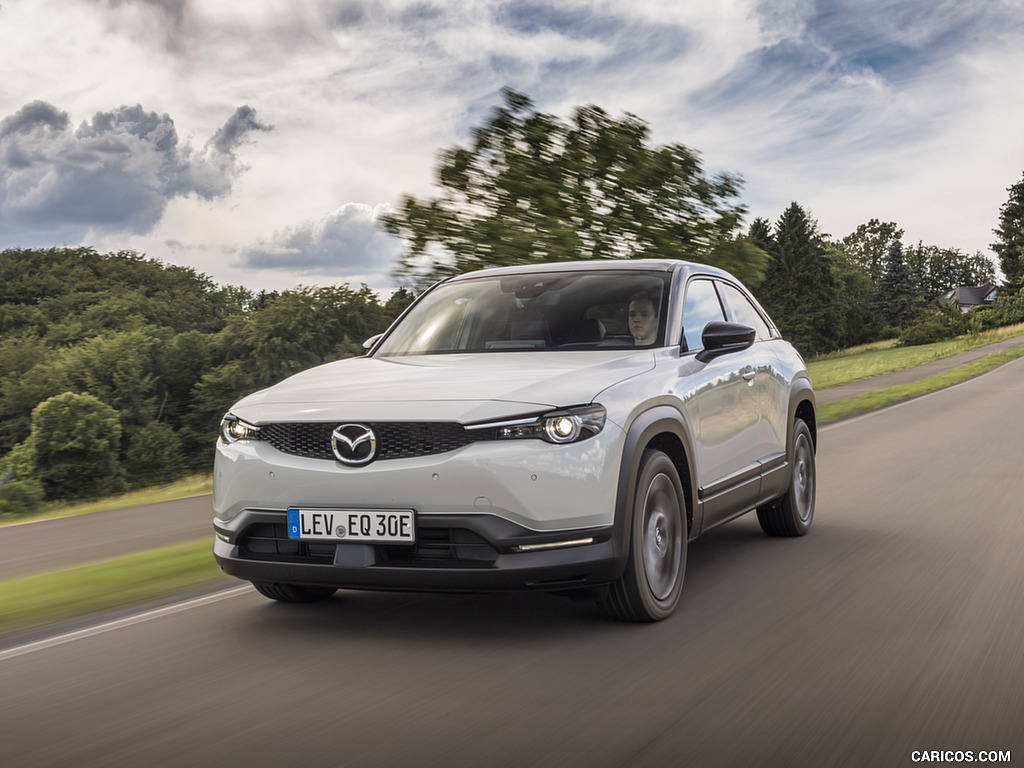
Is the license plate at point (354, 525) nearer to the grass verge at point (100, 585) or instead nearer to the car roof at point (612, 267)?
the grass verge at point (100, 585)

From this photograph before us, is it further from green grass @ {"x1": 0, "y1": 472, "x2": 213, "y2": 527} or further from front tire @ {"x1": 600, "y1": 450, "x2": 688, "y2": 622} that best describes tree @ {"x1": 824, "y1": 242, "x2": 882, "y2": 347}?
front tire @ {"x1": 600, "y1": 450, "x2": 688, "y2": 622}

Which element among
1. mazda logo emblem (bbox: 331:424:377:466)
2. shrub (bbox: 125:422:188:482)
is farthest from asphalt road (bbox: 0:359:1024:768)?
shrub (bbox: 125:422:188:482)

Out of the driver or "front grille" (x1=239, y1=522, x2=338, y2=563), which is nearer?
"front grille" (x1=239, y1=522, x2=338, y2=563)

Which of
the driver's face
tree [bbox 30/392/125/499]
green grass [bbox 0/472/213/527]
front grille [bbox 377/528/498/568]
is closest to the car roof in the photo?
the driver's face

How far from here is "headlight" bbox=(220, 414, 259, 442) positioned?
4.83 metres

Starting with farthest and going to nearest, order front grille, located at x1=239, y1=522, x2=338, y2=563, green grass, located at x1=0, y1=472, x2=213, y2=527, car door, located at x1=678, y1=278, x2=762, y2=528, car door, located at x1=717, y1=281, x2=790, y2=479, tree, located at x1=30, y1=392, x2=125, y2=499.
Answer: tree, located at x1=30, y1=392, x2=125, y2=499, green grass, located at x1=0, y1=472, x2=213, y2=527, car door, located at x1=717, y1=281, x2=790, y2=479, car door, located at x1=678, y1=278, x2=762, y2=528, front grille, located at x1=239, y1=522, x2=338, y2=563

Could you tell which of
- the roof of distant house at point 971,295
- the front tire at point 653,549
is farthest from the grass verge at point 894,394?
the roof of distant house at point 971,295

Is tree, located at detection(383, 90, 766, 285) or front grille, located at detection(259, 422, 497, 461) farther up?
tree, located at detection(383, 90, 766, 285)

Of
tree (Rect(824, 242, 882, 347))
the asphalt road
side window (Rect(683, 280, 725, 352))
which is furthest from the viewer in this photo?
tree (Rect(824, 242, 882, 347))

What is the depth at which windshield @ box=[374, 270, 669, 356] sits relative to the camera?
18.5 feet

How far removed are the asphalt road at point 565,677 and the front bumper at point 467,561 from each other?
0.30 metres

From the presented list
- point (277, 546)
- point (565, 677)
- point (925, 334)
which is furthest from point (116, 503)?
point (925, 334)

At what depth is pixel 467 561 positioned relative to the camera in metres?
4.39

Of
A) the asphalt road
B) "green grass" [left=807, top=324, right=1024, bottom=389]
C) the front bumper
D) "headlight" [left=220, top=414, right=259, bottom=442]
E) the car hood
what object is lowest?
"green grass" [left=807, top=324, right=1024, bottom=389]
